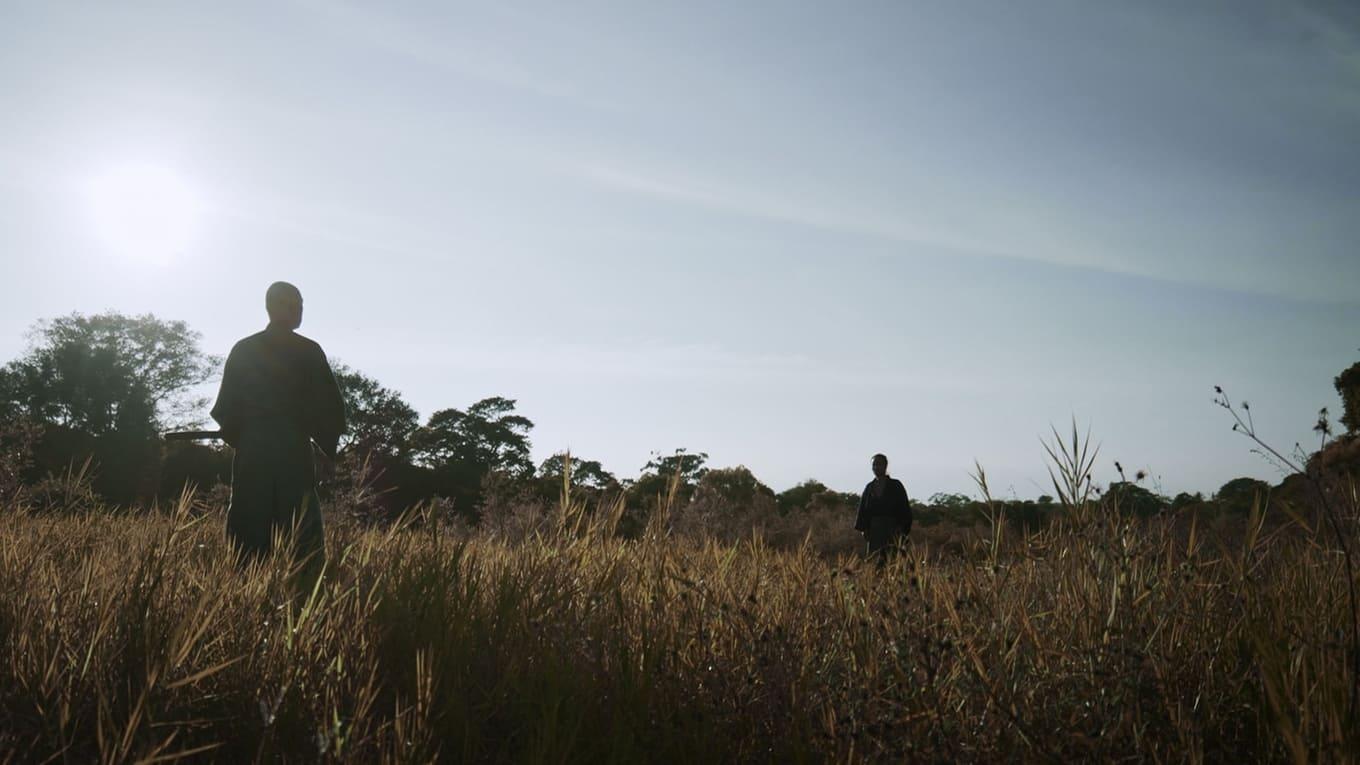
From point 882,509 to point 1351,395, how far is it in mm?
14252

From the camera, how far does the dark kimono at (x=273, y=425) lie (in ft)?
16.5

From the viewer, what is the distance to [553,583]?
3.49 m

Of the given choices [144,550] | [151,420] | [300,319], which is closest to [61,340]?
[151,420]

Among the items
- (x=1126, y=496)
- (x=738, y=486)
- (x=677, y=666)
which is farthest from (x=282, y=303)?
(x=738, y=486)

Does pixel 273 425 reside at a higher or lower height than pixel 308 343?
lower

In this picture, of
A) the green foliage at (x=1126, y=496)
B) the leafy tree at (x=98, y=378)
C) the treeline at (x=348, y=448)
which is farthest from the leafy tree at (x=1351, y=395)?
the leafy tree at (x=98, y=378)

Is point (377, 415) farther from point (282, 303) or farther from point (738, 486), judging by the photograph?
point (282, 303)

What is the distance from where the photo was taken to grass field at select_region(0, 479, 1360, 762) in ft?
7.27

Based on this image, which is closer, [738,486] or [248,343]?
[248,343]

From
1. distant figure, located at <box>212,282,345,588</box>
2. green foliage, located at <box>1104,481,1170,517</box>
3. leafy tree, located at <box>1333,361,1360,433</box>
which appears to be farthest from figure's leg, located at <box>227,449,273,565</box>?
leafy tree, located at <box>1333,361,1360,433</box>

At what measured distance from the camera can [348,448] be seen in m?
22.1

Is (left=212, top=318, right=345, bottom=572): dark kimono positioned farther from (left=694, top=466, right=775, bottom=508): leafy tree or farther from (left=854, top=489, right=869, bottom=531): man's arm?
(left=694, top=466, right=775, bottom=508): leafy tree

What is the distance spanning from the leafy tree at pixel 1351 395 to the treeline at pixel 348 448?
31mm

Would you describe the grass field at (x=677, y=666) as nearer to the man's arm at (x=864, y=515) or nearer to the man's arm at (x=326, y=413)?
the man's arm at (x=326, y=413)
